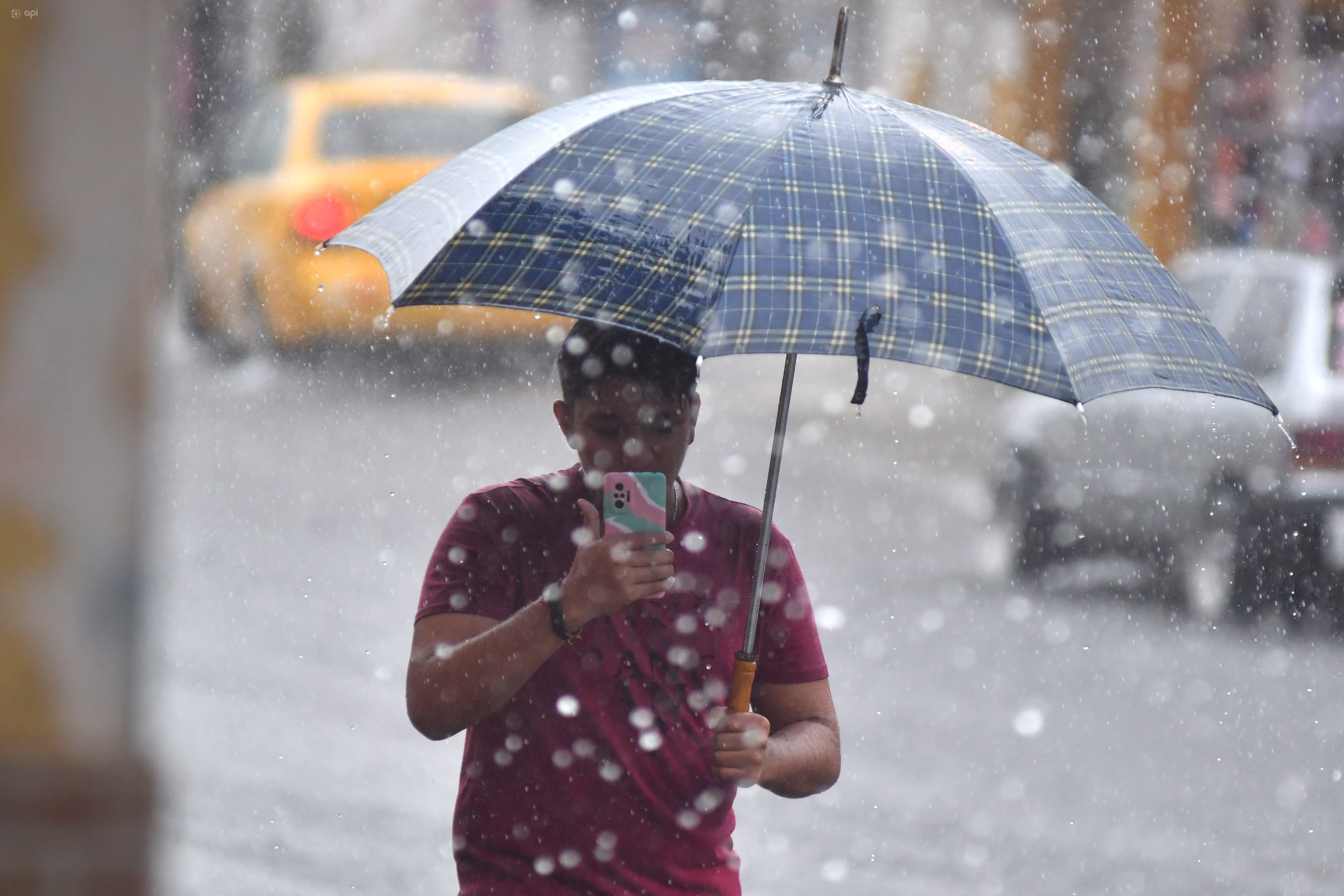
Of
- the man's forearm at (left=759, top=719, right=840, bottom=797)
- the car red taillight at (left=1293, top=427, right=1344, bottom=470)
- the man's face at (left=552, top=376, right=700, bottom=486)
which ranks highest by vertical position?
the man's face at (left=552, top=376, right=700, bottom=486)

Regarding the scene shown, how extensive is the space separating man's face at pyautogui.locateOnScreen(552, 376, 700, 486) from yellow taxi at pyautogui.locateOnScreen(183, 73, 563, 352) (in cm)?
788

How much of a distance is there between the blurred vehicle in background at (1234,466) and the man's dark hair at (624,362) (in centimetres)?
588

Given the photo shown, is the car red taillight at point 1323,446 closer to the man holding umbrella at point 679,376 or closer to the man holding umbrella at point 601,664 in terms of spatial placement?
the man holding umbrella at point 679,376

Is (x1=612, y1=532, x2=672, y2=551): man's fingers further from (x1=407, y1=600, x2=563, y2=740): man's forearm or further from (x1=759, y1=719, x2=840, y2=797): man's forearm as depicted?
(x1=759, y1=719, x2=840, y2=797): man's forearm

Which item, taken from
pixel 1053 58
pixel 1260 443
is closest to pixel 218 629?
pixel 1260 443

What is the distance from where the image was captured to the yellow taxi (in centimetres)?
1038

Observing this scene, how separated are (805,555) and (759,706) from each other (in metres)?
6.20

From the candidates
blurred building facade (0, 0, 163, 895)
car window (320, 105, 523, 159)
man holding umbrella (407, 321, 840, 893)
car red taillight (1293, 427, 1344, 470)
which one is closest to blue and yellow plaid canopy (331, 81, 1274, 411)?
man holding umbrella (407, 321, 840, 893)

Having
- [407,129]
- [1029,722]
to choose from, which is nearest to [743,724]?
[1029,722]

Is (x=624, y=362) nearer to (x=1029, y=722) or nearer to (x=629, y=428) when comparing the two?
(x=629, y=428)

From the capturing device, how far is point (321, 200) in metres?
10.3

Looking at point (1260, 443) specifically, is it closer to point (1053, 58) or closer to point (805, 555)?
point (805, 555)

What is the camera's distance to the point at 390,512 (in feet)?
28.9

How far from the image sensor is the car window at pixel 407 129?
10867 millimetres
